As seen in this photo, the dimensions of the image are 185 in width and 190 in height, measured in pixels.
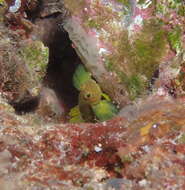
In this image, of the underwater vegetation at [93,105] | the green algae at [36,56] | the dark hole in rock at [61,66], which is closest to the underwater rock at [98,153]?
the green algae at [36,56]

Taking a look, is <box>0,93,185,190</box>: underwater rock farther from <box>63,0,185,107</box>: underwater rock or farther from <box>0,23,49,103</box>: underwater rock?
<box>63,0,185,107</box>: underwater rock

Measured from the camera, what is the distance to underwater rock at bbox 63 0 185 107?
325 cm

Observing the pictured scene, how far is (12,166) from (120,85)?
2087 mm

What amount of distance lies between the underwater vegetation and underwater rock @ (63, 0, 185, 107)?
0.42ft

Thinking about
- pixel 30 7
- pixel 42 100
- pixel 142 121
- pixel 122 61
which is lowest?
pixel 42 100

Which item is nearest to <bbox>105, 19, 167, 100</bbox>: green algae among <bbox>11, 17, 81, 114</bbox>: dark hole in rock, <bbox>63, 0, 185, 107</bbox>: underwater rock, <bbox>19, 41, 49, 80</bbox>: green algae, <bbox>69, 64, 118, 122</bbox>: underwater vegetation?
<bbox>63, 0, 185, 107</bbox>: underwater rock

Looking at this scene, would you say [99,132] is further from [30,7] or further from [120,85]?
[30,7]

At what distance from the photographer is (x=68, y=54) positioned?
14.7 ft

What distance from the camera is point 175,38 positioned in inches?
126

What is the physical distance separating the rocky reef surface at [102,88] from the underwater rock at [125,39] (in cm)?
1

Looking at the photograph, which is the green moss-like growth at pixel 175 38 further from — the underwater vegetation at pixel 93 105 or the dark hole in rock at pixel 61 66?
the dark hole in rock at pixel 61 66

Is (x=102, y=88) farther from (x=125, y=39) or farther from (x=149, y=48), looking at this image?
(x=149, y=48)

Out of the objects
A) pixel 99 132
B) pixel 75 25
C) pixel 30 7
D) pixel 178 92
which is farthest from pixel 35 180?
pixel 30 7

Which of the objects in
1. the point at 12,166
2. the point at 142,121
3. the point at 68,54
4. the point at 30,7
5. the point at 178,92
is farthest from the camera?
the point at 68,54
